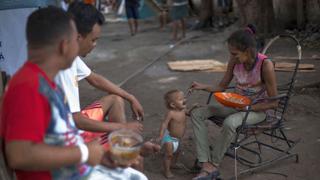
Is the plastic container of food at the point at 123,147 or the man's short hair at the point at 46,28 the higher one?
the man's short hair at the point at 46,28

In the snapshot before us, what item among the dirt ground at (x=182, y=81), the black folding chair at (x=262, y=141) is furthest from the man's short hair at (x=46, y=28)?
the dirt ground at (x=182, y=81)

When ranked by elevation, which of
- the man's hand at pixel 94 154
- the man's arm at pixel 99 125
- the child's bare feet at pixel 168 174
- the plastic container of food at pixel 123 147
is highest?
the man's hand at pixel 94 154

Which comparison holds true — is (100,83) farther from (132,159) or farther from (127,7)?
(127,7)

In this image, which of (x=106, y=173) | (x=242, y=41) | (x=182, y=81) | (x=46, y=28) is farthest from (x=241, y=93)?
(x=182, y=81)

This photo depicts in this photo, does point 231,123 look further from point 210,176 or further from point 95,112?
point 95,112

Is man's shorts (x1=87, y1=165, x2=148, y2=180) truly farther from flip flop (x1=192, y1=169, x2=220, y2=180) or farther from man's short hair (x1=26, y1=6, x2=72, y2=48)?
flip flop (x1=192, y1=169, x2=220, y2=180)

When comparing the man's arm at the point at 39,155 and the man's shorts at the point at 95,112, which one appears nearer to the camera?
the man's arm at the point at 39,155

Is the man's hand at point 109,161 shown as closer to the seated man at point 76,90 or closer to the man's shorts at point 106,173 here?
the man's shorts at point 106,173

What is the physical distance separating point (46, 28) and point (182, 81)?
5953 millimetres

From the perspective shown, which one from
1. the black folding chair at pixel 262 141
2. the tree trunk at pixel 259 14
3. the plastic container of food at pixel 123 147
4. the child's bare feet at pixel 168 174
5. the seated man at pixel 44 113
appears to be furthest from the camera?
the tree trunk at pixel 259 14

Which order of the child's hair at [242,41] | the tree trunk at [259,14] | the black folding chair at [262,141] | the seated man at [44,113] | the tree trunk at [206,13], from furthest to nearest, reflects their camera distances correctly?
the tree trunk at [206,13] → the tree trunk at [259,14] → the black folding chair at [262,141] → the child's hair at [242,41] → the seated man at [44,113]

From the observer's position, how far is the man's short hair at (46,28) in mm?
2152

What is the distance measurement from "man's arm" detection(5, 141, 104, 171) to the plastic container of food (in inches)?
12.9

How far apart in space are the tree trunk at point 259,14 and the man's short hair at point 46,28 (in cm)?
899
